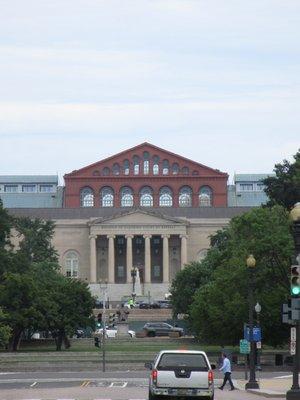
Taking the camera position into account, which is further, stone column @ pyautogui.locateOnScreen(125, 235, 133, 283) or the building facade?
the building facade

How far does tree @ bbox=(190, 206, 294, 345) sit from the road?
9868 mm

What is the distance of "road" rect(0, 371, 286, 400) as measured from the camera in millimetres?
44281

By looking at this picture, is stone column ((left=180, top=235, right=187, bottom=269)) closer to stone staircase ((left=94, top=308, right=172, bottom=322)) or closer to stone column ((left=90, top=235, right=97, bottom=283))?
stone column ((left=90, top=235, right=97, bottom=283))

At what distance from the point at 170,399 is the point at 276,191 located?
2759 inches

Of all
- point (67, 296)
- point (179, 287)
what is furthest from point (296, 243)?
point (179, 287)

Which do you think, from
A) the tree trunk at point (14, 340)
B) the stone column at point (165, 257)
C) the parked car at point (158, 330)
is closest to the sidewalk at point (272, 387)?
the tree trunk at point (14, 340)

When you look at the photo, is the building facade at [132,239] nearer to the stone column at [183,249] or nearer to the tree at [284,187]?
the stone column at [183,249]

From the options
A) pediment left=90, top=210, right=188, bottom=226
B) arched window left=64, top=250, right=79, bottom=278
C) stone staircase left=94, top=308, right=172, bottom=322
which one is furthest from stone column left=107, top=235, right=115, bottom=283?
stone staircase left=94, top=308, right=172, bottom=322

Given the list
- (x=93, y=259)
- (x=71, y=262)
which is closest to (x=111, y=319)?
(x=93, y=259)

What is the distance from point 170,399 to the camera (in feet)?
120

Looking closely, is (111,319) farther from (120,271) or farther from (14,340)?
(120,271)

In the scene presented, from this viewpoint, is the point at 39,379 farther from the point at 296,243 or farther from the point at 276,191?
the point at 276,191

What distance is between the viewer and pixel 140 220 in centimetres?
18288

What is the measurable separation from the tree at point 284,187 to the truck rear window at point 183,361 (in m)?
59.5
